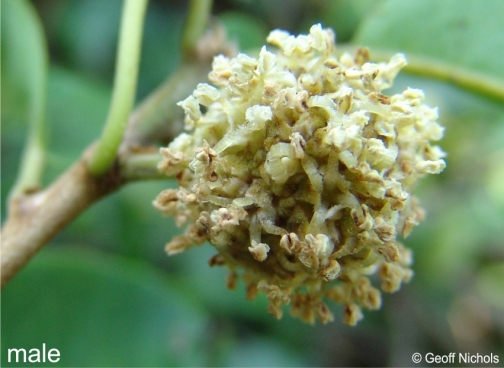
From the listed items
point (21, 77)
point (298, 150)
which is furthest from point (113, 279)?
point (298, 150)

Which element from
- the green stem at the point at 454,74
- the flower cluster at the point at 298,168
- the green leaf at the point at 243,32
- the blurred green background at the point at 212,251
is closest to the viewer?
the flower cluster at the point at 298,168

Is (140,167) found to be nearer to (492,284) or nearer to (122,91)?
(122,91)

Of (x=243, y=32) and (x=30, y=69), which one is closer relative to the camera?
(x=30, y=69)

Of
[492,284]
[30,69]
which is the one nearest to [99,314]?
[30,69]

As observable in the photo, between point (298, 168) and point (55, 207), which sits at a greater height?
point (55, 207)

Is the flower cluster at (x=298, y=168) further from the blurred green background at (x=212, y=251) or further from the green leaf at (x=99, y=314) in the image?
the green leaf at (x=99, y=314)

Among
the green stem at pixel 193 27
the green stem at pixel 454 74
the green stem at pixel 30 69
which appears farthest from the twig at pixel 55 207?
the green stem at pixel 454 74

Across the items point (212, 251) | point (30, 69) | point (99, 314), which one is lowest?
point (99, 314)
